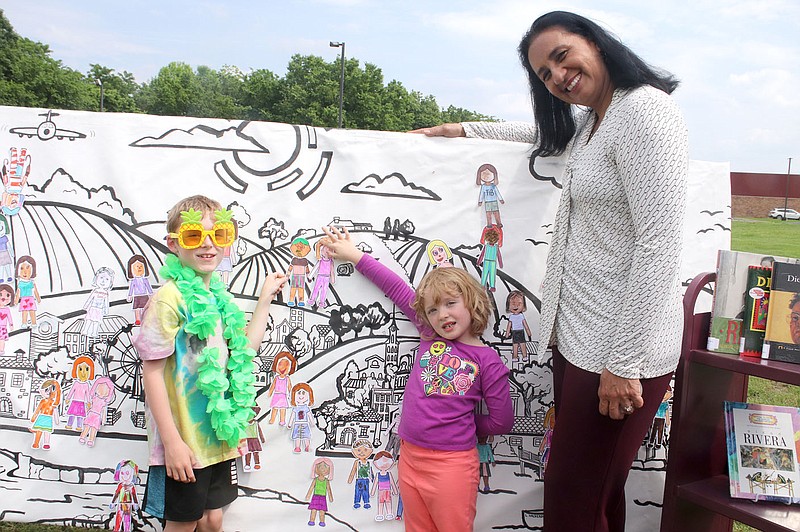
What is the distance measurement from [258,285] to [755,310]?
190 centimetres

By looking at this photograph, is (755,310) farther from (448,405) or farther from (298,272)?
(298,272)

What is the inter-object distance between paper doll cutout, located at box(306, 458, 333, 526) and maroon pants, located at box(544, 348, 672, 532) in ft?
3.22

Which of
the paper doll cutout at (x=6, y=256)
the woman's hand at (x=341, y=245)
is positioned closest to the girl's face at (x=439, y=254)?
the woman's hand at (x=341, y=245)

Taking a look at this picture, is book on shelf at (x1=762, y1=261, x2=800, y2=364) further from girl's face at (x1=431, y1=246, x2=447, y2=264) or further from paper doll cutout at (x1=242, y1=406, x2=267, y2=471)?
paper doll cutout at (x1=242, y1=406, x2=267, y2=471)

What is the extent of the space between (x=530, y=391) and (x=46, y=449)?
6.80ft

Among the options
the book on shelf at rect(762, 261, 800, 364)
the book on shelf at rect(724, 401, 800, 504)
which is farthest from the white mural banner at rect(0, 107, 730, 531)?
the book on shelf at rect(762, 261, 800, 364)

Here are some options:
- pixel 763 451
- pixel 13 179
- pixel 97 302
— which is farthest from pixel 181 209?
pixel 763 451

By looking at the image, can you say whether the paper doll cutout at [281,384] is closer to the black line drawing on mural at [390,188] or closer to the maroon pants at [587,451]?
the black line drawing on mural at [390,188]

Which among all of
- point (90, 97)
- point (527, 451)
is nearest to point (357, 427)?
point (527, 451)

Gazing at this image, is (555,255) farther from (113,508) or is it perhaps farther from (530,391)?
(113,508)

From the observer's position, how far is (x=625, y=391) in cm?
165

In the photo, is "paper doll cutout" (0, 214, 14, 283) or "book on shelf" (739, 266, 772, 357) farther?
"paper doll cutout" (0, 214, 14, 283)

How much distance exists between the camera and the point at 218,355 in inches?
82.9

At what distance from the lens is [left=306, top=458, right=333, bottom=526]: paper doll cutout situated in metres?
2.50
